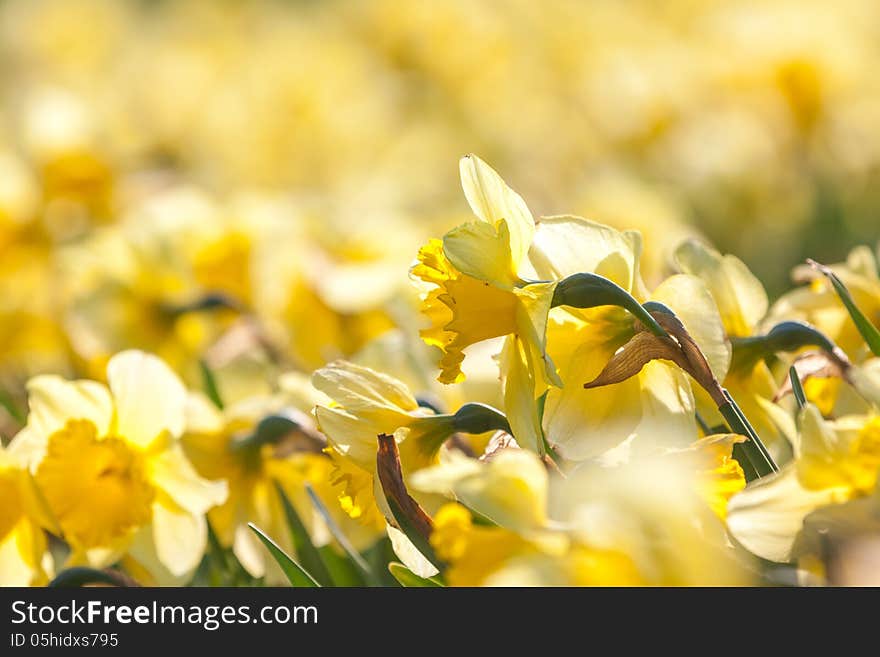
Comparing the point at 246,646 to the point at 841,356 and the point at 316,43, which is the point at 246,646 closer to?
the point at 841,356

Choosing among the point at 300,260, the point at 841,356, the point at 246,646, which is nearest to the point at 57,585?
the point at 246,646

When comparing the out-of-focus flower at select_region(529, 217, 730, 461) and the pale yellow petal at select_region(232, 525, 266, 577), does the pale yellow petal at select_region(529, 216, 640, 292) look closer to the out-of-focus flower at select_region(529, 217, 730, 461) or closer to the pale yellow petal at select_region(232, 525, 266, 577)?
the out-of-focus flower at select_region(529, 217, 730, 461)

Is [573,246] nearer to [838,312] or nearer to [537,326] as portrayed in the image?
[537,326]

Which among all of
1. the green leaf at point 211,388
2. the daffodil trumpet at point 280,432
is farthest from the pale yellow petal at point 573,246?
the green leaf at point 211,388

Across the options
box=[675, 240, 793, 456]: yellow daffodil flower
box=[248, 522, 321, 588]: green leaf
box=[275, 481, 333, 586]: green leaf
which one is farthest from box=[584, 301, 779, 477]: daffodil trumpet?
box=[275, 481, 333, 586]: green leaf

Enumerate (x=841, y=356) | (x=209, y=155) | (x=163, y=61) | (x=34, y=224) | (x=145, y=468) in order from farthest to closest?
(x=163, y=61) → (x=209, y=155) → (x=34, y=224) → (x=145, y=468) → (x=841, y=356)

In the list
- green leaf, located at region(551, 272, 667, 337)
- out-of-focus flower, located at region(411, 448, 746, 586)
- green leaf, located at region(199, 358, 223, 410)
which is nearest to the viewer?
out-of-focus flower, located at region(411, 448, 746, 586)

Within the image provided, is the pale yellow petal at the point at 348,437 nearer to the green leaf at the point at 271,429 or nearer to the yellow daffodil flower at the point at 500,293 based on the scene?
the yellow daffodil flower at the point at 500,293
